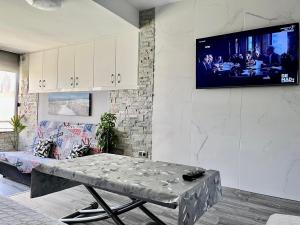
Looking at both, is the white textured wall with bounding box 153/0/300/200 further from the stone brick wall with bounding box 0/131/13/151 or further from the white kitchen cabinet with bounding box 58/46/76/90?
the stone brick wall with bounding box 0/131/13/151

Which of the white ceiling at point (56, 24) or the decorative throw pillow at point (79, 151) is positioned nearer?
the white ceiling at point (56, 24)

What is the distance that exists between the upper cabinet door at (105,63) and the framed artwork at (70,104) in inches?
17.5

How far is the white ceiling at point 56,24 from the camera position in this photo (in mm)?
2938

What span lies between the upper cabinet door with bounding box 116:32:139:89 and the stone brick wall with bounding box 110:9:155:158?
0.10 m

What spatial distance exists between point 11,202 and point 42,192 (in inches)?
32.4

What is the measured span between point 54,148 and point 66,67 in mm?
1608

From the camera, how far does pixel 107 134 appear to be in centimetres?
360

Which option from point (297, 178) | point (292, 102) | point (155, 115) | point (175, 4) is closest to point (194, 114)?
point (155, 115)

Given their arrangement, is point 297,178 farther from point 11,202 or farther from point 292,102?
point 11,202

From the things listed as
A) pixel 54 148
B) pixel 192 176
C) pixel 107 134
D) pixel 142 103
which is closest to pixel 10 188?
pixel 54 148

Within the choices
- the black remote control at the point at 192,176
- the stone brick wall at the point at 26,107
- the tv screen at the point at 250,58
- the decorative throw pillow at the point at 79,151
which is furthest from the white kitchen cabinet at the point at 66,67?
the black remote control at the point at 192,176

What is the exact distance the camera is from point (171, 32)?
11.0ft

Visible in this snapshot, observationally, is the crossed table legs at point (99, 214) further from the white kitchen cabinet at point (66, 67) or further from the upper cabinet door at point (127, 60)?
the white kitchen cabinet at point (66, 67)

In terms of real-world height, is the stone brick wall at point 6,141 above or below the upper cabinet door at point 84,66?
below
